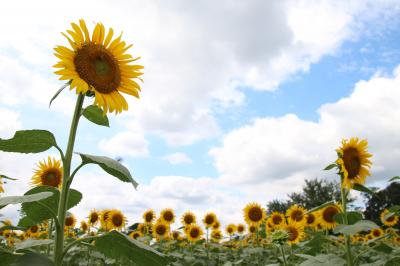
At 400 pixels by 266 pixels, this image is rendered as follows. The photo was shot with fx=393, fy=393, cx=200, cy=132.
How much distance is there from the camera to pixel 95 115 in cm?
241

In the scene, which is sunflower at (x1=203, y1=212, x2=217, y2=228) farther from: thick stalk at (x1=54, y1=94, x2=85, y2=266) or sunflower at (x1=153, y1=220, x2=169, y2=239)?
thick stalk at (x1=54, y1=94, x2=85, y2=266)

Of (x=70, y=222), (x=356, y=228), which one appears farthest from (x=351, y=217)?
(x=70, y=222)

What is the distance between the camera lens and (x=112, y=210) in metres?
8.80

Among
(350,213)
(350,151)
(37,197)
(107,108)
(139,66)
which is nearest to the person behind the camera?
(37,197)

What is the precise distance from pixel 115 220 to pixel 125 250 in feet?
22.6

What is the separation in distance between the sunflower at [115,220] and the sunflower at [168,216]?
152 centimetres

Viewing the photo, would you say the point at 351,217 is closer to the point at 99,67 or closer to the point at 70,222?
the point at 99,67

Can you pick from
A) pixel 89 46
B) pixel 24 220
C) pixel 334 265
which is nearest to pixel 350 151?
pixel 334 265

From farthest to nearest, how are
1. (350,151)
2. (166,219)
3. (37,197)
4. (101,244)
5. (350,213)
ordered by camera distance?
(166,219)
(350,151)
(350,213)
(101,244)
(37,197)

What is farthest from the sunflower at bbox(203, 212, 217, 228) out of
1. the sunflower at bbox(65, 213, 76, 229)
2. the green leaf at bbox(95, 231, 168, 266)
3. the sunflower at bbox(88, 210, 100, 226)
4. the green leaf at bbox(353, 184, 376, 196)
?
the green leaf at bbox(95, 231, 168, 266)

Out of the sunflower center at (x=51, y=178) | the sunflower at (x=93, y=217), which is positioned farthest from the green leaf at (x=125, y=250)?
the sunflower at (x=93, y=217)

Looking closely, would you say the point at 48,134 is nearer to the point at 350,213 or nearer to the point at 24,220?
the point at 24,220

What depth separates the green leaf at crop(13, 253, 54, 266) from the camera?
1644 mm

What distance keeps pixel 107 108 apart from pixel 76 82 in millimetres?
304
